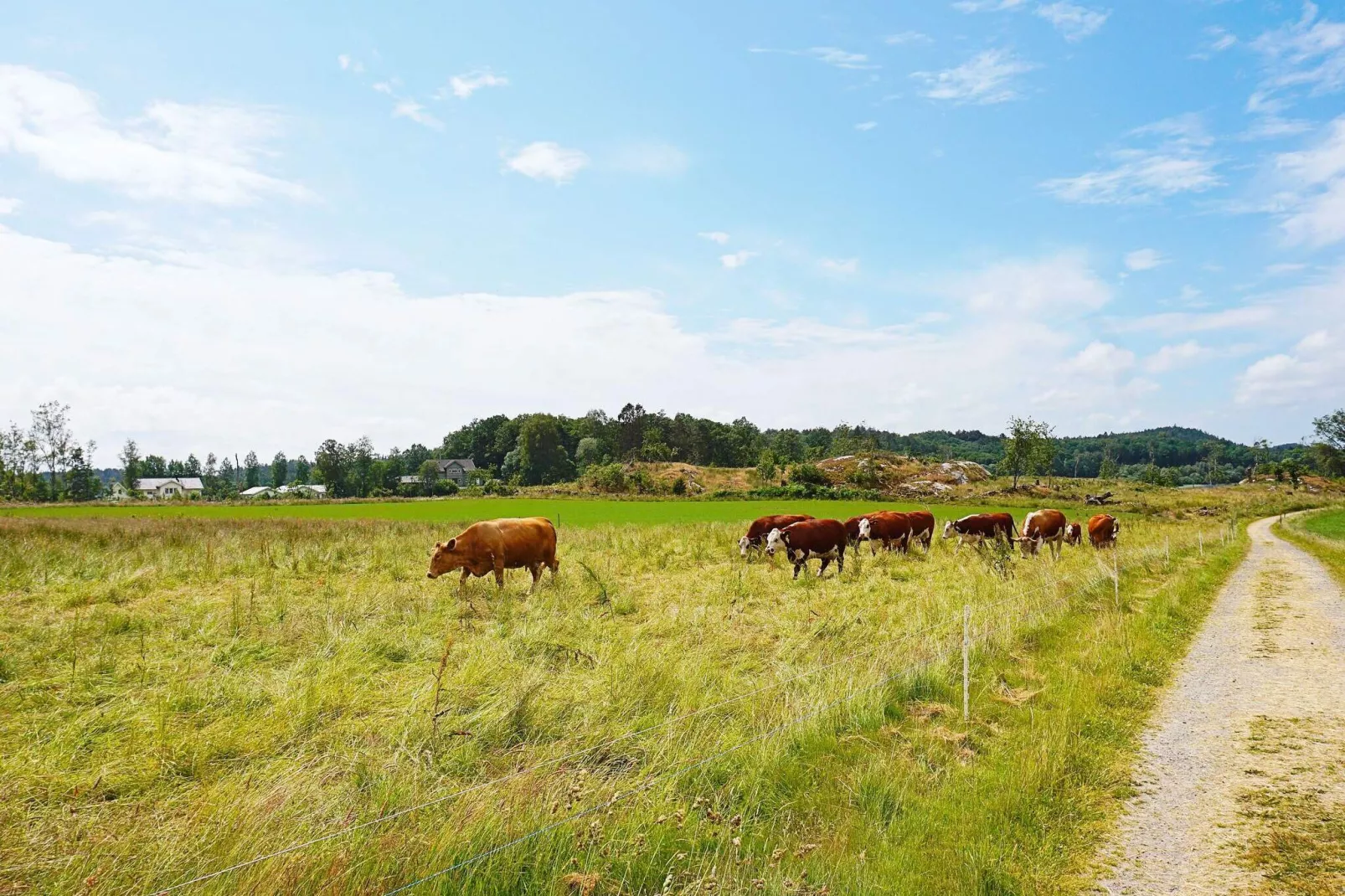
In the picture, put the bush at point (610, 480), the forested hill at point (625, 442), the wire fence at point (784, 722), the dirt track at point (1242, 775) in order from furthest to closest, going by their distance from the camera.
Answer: the forested hill at point (625, 442) < the bush at point (610, 480) < the dirt track at point (1242, 775) < the wire fence at point (784, 722)

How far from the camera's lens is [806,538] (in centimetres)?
1847

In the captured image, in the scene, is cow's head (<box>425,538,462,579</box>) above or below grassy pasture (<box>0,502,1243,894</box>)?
above

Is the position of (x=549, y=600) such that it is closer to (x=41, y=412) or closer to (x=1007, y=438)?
(x=1007, y=438)

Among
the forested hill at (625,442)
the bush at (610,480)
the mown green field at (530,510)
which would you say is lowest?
the mown green field at (530,510)

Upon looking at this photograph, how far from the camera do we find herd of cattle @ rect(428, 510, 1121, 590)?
50.1 ft

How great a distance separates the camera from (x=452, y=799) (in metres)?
4.55

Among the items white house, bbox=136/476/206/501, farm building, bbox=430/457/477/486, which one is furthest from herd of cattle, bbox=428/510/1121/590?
white house, bbox=136/476/206/501

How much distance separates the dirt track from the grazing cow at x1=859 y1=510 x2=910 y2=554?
436 inches

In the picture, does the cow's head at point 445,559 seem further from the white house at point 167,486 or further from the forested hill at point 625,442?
the white house at point 167,486

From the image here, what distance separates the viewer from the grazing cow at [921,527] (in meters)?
24.7

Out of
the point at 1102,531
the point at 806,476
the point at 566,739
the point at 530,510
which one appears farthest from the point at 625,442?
the point at 566,739

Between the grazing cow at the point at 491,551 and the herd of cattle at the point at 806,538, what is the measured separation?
0.02 meters

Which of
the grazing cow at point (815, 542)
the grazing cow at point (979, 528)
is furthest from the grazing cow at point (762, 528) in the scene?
the grazing cow at point (979, 528)

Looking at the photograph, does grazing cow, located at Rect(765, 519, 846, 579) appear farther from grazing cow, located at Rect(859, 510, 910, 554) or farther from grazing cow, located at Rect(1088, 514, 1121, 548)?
grazing cow, located at Rect(1088, 514, 1121, 548)
